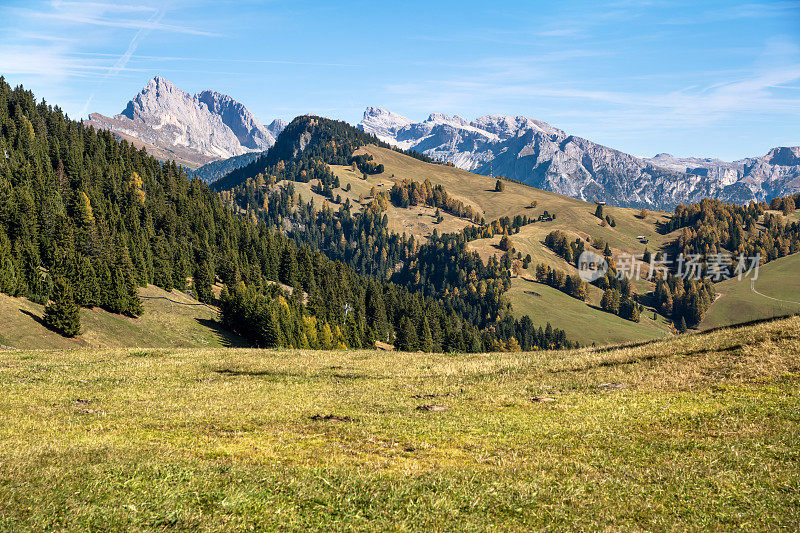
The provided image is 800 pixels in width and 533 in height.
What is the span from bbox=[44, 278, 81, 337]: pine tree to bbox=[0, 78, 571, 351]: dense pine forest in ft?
0.87

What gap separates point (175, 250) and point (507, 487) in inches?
5420

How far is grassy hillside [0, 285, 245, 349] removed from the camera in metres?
61.0

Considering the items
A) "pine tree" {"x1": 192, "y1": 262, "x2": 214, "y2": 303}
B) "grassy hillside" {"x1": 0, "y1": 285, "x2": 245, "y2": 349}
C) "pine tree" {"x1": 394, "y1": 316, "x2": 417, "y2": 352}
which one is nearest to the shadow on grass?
"grassy hillside" {"x1": 0, "y1": 285, "x2": 245, "y2": 349}

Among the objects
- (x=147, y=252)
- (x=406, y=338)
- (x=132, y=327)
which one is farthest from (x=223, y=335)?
(x=406, y=338)

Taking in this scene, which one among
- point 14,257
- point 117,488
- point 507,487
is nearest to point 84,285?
point 14,257

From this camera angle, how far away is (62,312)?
64.0 m

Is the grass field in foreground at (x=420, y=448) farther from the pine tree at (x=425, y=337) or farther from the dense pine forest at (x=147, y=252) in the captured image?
the pine tree at (x=425, y=337)

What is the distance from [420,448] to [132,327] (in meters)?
75.7

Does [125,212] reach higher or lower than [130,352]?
higher

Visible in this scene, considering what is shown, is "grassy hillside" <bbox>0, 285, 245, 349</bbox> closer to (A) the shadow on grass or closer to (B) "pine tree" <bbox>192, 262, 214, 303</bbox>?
(A) the shadow on grass

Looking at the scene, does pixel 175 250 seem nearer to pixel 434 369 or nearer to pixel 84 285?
pixel 84 285

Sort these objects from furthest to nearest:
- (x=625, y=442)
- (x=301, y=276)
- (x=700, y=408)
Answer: (x=301, y=276), (x=700, y=408), (x=625, y=442)

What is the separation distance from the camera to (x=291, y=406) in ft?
81.0

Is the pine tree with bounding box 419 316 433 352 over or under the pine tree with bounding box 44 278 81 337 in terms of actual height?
under
